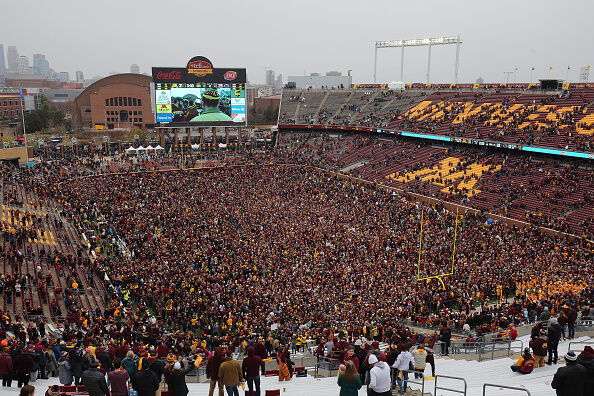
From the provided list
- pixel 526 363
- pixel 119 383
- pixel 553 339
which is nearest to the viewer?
pixel 119 383

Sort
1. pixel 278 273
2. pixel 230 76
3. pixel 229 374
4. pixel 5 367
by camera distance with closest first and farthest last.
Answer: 1. pixel 229 374
2. pixel 5 367
3. pixel 278 273
4. pixel 230 76

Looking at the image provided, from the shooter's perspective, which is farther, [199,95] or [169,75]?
[199,95]

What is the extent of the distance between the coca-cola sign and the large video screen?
2.02ft

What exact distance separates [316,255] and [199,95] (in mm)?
30868

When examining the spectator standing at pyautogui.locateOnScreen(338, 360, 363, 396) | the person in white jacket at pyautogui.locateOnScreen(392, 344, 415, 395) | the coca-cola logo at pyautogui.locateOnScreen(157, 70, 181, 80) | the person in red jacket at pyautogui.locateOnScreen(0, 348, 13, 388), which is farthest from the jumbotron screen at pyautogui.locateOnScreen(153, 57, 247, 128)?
the spectator standing at pyautogui.locateOnScreen(338, 360, 363, 396)

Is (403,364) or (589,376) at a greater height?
(589,376)

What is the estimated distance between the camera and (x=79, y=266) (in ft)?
76.1

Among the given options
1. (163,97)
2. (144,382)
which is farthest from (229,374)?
(163,97)

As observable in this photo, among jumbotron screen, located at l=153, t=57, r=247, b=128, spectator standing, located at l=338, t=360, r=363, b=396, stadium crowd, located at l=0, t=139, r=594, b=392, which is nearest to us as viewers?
spectator standing, located at l=338, t=360, r=363, b=396

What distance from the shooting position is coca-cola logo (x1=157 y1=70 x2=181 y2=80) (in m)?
47.7

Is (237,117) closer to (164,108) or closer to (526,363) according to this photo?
(164,108)

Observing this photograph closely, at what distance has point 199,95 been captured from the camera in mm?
50125

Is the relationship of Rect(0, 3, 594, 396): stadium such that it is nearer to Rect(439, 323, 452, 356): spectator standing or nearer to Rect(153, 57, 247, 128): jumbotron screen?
Rect(439, 323, 452, 356): spectator standing

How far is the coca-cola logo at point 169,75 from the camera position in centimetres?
4772
